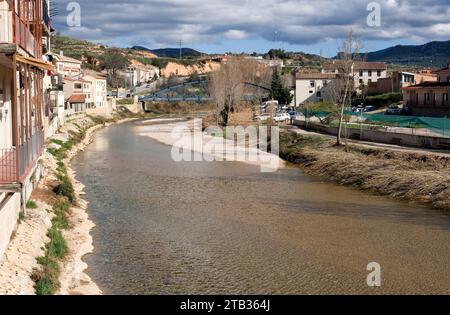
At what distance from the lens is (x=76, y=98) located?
67.9 metres

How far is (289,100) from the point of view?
270 feet

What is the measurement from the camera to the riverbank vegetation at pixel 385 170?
22125 millimetres

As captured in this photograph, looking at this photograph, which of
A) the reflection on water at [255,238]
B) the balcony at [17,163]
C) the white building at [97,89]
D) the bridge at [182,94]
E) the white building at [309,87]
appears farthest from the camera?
the bridge at [182,94]

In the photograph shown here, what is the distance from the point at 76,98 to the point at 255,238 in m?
55.5

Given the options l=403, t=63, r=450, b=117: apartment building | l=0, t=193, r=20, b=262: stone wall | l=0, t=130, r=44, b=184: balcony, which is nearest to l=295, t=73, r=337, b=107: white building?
l=403, t=63, r=450, b=117: apartment building

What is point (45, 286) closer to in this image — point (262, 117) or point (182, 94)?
point (262, 117)

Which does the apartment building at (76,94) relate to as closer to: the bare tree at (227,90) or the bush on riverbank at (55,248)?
the bare tree at (227,90)

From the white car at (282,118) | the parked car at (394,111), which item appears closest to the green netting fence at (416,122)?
the parked car at (394,111)

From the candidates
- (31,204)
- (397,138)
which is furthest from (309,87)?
(31,204)

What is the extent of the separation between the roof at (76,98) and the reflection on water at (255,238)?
4141 centimetres

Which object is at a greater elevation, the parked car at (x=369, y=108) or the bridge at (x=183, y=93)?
the bridge at (x=183, y=93)

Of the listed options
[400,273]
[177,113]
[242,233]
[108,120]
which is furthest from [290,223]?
[177,113]
